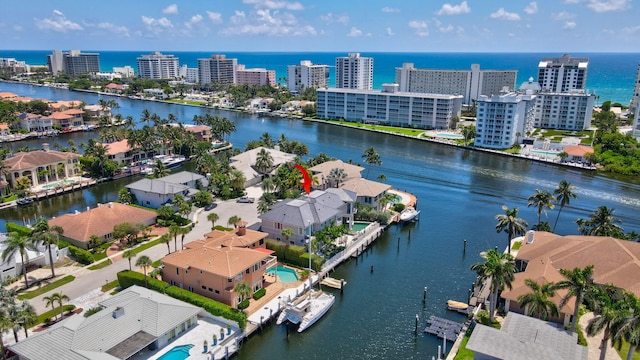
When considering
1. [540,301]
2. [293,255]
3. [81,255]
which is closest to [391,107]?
[293,255]

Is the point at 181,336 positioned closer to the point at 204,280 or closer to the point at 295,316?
the point at 204,280

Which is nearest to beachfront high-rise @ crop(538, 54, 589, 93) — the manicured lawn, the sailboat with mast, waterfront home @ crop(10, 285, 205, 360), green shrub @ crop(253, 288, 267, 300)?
the sailboat with mast

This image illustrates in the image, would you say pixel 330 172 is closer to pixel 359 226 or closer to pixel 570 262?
pixel 359 226

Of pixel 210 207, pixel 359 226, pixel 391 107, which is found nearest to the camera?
pixel 359 226

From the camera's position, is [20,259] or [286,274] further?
[286,274]

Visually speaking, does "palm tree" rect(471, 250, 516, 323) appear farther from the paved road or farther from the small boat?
the paved road

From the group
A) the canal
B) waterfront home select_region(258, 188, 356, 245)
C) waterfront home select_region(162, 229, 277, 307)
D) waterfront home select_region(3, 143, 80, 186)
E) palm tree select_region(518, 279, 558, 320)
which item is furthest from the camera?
waterfront home select_region(3, 143, 80, 186)
